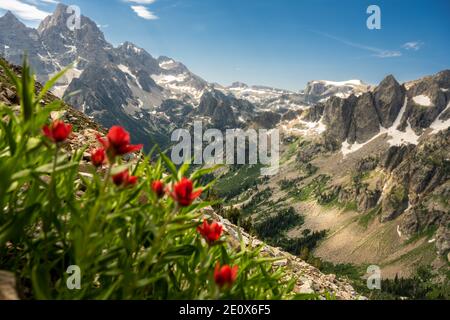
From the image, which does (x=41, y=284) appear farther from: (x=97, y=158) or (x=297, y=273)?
(x=297, y=273)

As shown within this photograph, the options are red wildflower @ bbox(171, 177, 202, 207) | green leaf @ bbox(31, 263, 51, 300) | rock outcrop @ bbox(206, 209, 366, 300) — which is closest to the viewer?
green leaf @ bbox(31, 263, 51, 300)

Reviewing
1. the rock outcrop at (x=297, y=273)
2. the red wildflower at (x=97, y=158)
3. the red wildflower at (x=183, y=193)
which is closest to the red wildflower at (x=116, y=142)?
the red wildflower at (x=183, y=193)

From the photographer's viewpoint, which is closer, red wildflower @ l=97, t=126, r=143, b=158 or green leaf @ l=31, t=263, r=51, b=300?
green leaf @ l=31, t=263, r=51, b=300

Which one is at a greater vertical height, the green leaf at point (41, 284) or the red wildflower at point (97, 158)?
the red wildflower at point (97, 158)

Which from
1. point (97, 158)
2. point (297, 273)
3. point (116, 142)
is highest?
point (116, 142)

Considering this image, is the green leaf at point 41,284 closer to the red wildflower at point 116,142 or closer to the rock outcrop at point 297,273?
the red wildflower at point 116,142

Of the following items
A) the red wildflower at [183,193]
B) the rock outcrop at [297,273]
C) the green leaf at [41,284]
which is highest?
the red wildflower at [183,193]

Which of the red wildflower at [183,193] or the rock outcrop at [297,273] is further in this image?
the rock outcrop at [297,273]

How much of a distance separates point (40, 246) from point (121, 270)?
1.01 m

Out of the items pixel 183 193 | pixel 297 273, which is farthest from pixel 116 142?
pixel 297 273

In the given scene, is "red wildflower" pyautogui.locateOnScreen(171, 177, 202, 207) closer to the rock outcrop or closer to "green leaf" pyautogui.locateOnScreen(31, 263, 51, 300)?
"green leaf" pyautogui.locateOnScreen(31, 263, 51, 300)

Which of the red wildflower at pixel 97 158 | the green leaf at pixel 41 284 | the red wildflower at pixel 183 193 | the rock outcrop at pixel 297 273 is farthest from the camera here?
the rock outcrop at pixel 297 273

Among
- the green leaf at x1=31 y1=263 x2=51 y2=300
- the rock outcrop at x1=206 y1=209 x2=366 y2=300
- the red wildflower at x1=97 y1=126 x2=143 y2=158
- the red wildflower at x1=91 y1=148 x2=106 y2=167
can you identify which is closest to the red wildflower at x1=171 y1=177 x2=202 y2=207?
the red wildflower at x1=97 y1=126 x2=143 y2=158
